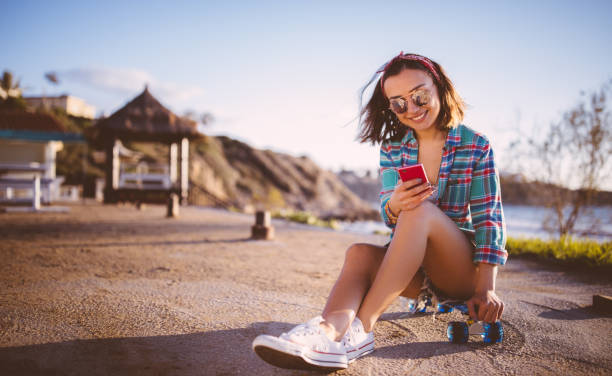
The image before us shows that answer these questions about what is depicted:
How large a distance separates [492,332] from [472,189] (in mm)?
705

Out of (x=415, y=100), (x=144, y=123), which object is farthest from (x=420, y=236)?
(x=144, y=123)

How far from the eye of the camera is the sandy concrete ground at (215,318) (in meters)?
1.67

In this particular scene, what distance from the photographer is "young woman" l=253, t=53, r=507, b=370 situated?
5.25 feet

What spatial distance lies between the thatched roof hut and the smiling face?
1177cm

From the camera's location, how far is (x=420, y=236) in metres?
1.73

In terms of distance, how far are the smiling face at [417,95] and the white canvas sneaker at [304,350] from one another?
3.71ft

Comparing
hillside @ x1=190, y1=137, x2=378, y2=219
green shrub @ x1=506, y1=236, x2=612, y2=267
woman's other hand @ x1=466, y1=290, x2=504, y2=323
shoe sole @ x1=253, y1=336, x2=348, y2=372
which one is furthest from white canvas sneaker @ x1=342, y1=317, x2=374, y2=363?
hillside @ x1=190, y1=137, x2=378, y2=219

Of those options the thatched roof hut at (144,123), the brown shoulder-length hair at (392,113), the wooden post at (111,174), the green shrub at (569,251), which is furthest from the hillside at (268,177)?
the brown shoulder-length hair at (392,113)

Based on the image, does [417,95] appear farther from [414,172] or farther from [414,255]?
[414,255]

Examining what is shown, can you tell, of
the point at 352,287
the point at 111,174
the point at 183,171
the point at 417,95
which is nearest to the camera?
the point at 352,287

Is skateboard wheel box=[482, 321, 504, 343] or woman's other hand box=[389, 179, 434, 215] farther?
skateboard wheel box=[482, 321, 504, 343]

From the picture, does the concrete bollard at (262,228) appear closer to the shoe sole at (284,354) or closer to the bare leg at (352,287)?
the bare leg at (352,287)

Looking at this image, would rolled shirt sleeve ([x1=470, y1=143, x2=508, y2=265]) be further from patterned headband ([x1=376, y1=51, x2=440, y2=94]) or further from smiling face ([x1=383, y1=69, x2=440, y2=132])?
patterned headband ([x1=376, y1=51, x2=440, y2=94])

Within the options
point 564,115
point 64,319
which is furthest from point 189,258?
point 564,115
